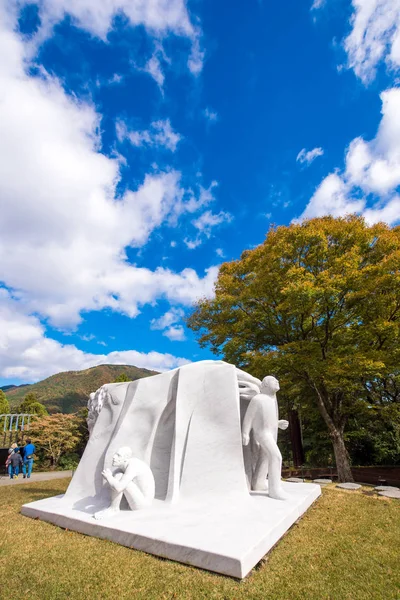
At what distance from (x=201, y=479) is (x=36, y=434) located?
15457 mm

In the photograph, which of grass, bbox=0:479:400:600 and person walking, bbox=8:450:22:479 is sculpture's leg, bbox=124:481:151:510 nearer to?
grass, bbox=0:479:400:600

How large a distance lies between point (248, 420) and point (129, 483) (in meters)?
2.40

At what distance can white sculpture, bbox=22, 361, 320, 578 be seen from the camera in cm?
406

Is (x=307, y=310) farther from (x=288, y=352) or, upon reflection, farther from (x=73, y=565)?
(x=73, y=565)

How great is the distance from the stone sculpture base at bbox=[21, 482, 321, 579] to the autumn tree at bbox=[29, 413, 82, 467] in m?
12.2

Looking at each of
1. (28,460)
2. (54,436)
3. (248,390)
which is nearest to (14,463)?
(28,460)

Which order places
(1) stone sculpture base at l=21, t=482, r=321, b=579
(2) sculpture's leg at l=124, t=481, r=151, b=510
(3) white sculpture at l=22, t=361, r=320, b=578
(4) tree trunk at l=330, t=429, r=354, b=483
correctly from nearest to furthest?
(1) stone sculpture base at l=21, t=482, r=321, b=579 → (3) white sculpture at l=22, t=361, r=320, b=578 → (2) sculpture's leg at l=124, t=481, r=151, b=510 → (4) tree trunk at l=330, t=429, r=354, b=483

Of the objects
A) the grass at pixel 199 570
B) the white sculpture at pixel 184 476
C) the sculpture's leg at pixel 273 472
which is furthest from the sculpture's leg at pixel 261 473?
the grass at pixel 199 570

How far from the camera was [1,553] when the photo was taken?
4.31m

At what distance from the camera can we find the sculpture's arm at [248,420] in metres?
6.26

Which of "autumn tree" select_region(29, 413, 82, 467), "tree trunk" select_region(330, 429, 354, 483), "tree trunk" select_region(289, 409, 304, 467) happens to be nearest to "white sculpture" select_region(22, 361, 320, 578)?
"tree trunk" select_region(330, 429, 354, 483)

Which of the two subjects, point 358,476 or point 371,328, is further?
point 358,476

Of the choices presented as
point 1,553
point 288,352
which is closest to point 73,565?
point 1,553

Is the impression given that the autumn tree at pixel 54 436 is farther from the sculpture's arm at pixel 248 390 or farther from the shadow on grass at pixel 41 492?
the sculpture's arm at pixel 248 390
